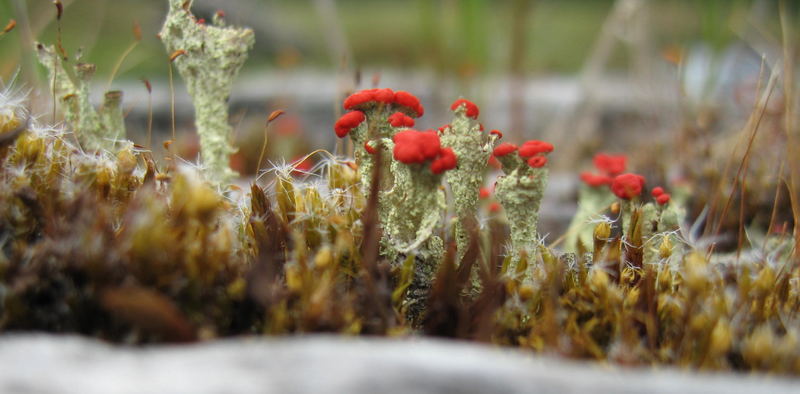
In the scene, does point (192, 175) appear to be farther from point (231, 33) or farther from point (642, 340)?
point (642, 340)

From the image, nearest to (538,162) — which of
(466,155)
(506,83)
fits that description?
(466,155)

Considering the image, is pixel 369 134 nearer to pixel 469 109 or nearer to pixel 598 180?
pixel 469 109

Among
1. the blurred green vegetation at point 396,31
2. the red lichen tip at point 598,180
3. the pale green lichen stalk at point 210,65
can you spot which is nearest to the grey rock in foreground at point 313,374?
the pale green lichen stalk at point 210,65

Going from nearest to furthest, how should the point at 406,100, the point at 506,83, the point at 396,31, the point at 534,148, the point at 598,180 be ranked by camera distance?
the point at 534,148
the point at 406,100
the point at 598,180
the point at 506,83
the point at 396,31

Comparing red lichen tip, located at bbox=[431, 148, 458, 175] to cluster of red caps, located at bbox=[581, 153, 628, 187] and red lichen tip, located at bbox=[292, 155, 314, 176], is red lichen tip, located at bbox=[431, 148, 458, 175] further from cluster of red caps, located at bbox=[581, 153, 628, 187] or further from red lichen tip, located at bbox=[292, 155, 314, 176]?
cluster of red caps, located at bbox=[581, 153, 628, 187]

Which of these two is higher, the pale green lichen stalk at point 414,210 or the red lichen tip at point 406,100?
the red lichen tip at point 406,100

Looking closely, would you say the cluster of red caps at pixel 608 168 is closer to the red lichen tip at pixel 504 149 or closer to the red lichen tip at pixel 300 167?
the red lichen tip at pixel 504 149

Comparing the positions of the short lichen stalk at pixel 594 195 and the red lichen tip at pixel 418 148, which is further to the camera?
the short lichen stalk at pixel 594 195
